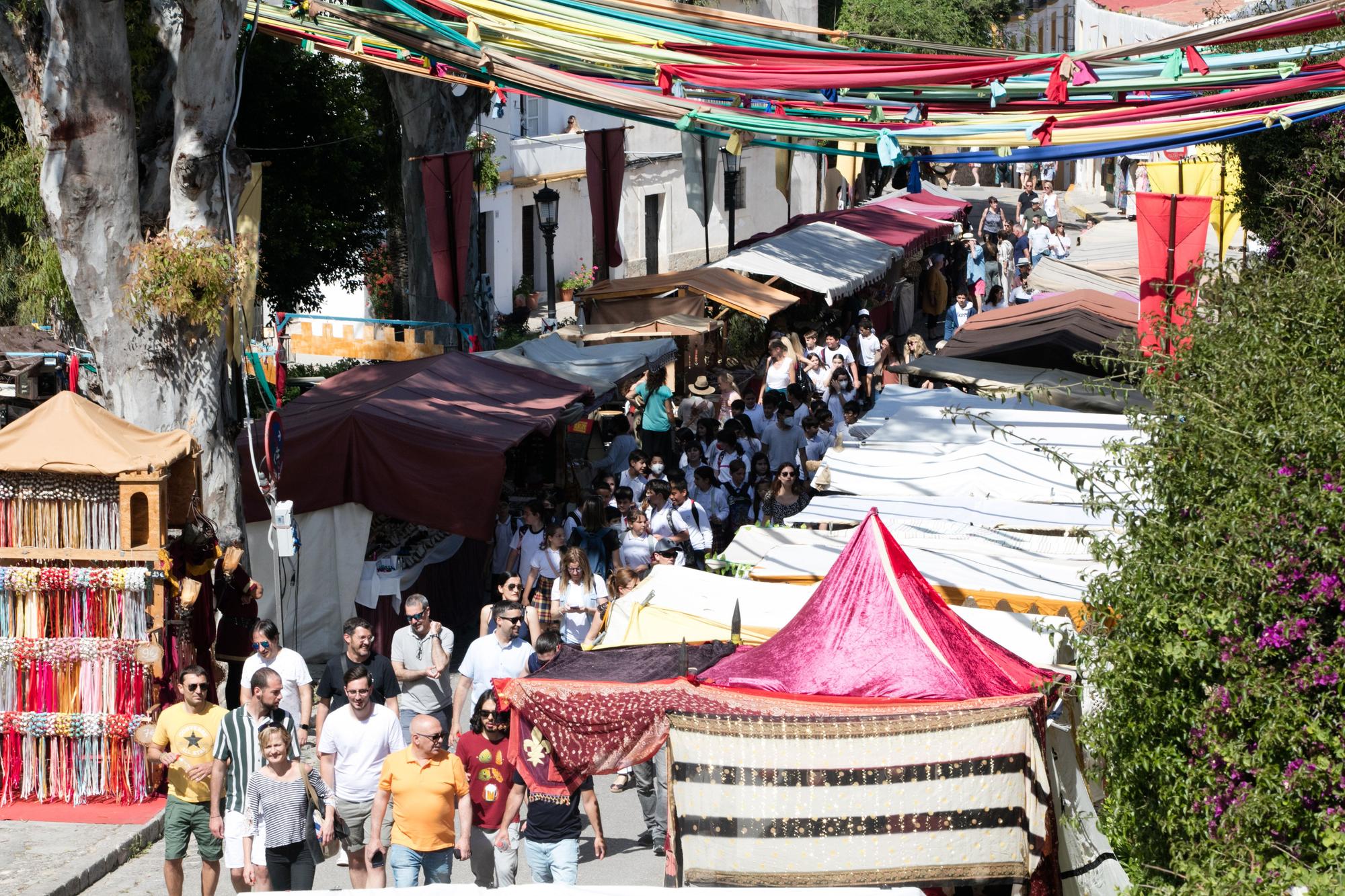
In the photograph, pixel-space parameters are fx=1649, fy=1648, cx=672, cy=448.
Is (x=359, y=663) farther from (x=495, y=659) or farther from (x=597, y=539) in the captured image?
(x=597, y=539)

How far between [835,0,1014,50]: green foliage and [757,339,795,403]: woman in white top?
31.5 m

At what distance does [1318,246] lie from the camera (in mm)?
7395

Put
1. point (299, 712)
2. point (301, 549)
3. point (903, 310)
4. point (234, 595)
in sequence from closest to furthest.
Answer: point (299, 712) < point (234, 595) < point (301, 549) < point (903, 310)

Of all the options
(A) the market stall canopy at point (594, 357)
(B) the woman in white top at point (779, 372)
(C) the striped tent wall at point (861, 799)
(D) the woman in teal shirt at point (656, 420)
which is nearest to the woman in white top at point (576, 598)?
(C) the striped tent wall at point (861, 799)

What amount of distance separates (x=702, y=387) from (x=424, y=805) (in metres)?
14.0

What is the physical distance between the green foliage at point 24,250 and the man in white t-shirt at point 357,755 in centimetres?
1097

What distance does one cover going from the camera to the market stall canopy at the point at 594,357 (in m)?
18.6

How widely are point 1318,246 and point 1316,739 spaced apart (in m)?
2.53

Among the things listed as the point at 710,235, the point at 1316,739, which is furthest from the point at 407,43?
the point at 710,235

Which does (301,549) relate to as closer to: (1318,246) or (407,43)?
(407,43)

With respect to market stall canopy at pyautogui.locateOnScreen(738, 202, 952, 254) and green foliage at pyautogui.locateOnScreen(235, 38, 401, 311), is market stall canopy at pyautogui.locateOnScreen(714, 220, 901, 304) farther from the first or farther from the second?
green foliage at pyautogui.locateOnScreen(235, 38, 401, 311)

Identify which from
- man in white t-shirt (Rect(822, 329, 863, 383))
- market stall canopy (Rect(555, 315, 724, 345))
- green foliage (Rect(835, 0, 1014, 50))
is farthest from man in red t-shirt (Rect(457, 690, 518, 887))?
green foliage (Rect(835, 0, 1014, 50))

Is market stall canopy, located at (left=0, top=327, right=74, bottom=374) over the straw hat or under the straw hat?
over

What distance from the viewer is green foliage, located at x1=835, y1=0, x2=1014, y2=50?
5028cm
